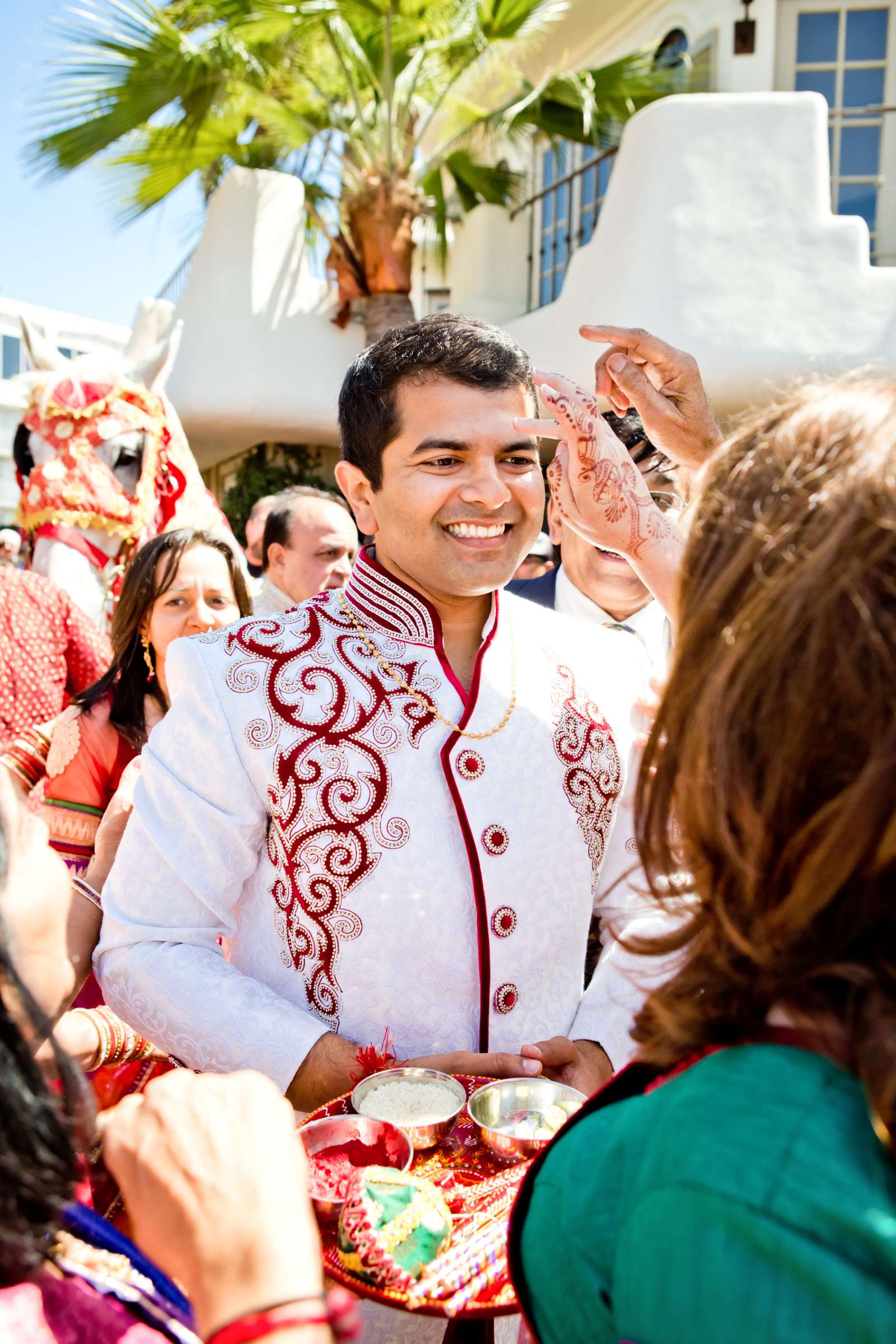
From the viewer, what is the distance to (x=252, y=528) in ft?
21.5

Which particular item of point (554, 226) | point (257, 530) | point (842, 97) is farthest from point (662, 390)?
point (554, 226)

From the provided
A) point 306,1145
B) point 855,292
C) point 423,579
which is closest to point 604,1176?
point 306,1145

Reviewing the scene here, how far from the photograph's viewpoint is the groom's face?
191 cm

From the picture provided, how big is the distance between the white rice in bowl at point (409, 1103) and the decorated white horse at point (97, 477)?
2.92m

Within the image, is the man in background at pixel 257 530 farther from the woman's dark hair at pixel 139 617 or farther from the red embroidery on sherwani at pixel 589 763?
the red embroidery on sherwani at pixel 589 763

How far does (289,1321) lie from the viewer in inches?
31.3

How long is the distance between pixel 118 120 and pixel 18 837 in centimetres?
954

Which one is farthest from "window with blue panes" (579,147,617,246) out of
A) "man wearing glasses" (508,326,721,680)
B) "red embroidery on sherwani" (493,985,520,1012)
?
"red embroidery on sherwani" (493,985,520,1012)

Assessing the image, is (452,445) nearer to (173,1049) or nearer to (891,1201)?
(173,1049)

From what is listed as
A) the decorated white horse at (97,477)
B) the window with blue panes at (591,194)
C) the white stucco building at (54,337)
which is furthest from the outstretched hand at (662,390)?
the white stucco building at (54,337)

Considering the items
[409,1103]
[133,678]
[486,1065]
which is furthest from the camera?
[133,678]

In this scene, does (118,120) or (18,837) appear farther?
(118,120)

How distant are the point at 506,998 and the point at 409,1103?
34 centimetres

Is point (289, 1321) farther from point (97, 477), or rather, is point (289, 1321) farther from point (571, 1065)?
point (97, 477)
